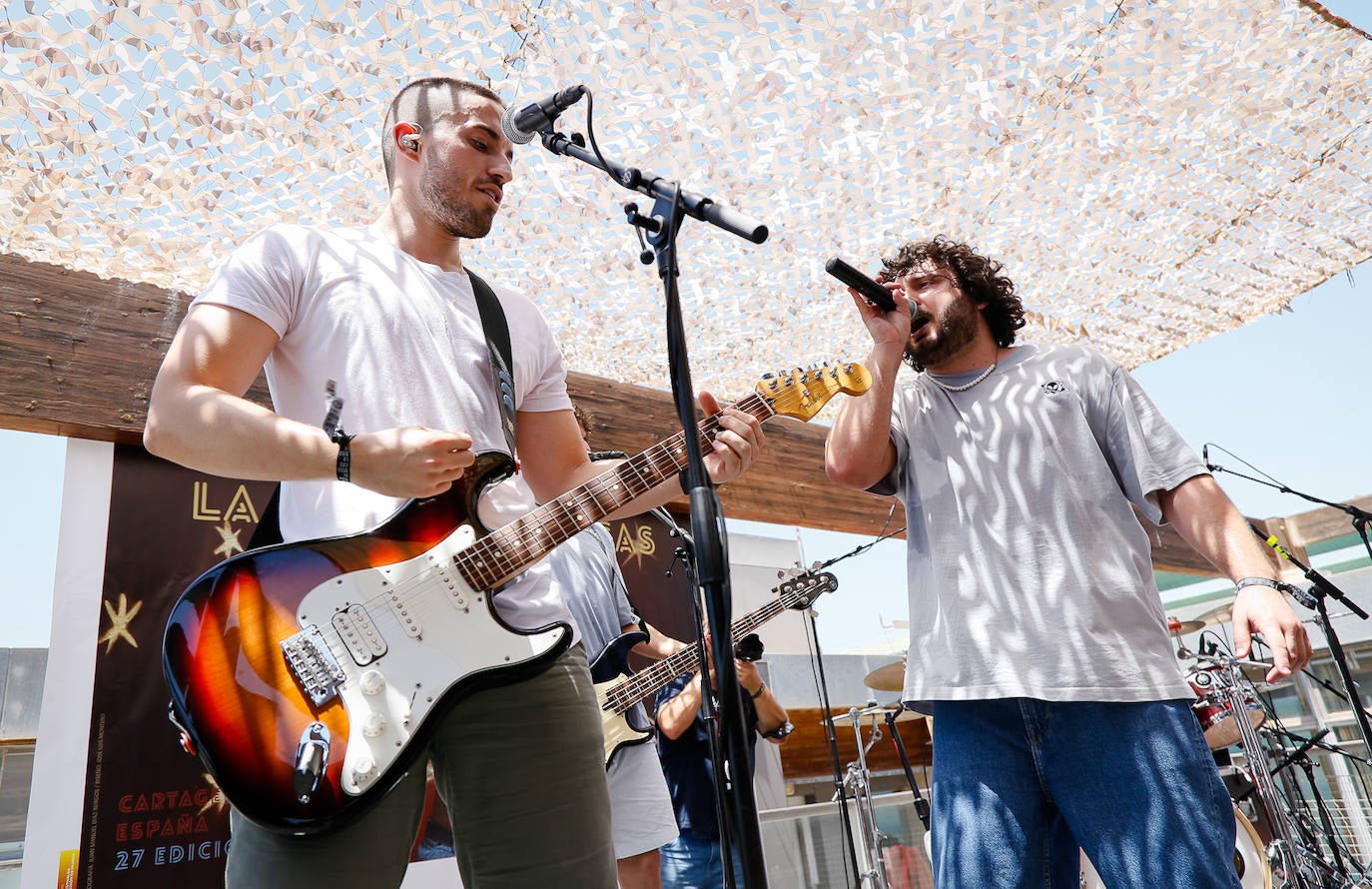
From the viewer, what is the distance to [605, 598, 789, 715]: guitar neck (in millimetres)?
2916

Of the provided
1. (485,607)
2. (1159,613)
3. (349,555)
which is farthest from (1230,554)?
(349,555)

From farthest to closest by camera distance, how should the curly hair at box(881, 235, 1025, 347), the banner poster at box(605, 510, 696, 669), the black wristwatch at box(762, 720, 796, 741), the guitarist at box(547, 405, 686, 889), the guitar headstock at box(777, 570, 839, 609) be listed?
the banner poster at box(605, 510, 696, 669) < the guitar headstock at box(777, 570, 839, 609) < the black wristwatch at box(762, 720, 796, 741) < the guitarist at box(547, 405, 686, 889) < the curly hair at box(881, 235, 1025, 347)

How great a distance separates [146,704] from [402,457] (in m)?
2.38

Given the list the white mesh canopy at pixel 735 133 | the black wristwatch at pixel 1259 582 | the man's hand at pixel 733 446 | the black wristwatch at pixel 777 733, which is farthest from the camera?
the black wristwatch at pixel 777 733

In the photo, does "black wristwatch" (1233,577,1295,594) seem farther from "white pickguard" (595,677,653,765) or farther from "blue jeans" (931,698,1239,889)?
"white pickguard" (595,677,653,765)

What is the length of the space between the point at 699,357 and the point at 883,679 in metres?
2.28

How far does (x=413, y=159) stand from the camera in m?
1.64

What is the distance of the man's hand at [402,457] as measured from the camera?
3.72 feet

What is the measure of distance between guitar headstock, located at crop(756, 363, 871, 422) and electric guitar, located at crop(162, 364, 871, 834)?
0.73m

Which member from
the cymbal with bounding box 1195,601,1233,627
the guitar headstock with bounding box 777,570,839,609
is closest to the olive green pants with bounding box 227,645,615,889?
the guitar headstock with bounding box 777,570,839,609

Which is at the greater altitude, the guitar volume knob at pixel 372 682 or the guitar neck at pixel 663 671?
the guitar neck at pixel 663 671

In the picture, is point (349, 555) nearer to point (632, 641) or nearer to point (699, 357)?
point (632, 641)

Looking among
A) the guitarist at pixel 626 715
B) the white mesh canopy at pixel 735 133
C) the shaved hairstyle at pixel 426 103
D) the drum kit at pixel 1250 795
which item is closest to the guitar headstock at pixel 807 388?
the shaved hairstyle at pixel 426 103

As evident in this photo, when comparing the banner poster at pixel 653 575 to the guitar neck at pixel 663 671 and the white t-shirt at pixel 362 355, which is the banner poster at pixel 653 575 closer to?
the guitar neck at pixel 663 671
